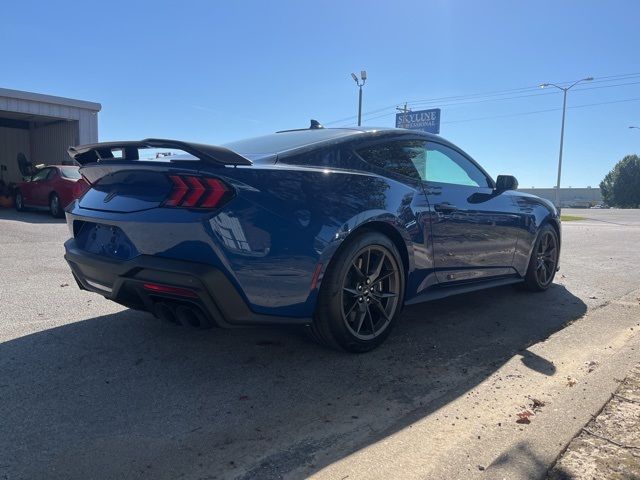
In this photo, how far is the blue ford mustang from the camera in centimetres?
259

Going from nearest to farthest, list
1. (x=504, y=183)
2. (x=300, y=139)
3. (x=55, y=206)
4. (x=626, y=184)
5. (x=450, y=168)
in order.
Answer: (x=300, y=139) < (x=450, y=168) < (x=504, y=183) < (x=55, y=206) < (x=626, y=184)

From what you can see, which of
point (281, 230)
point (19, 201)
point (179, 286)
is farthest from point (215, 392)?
point (19, 201)

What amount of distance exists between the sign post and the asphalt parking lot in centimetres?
3182

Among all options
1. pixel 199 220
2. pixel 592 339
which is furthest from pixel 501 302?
pixel 199 220

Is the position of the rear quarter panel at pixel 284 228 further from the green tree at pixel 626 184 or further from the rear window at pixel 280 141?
the green tree at pixel 626 184

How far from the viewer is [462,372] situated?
3.15m

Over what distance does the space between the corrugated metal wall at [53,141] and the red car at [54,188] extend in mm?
4111

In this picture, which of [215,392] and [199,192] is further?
[215,392]

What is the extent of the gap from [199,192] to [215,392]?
1109 millimetres

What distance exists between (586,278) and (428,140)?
3.61 metres

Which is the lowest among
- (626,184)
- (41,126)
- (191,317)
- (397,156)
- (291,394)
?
(291,394)

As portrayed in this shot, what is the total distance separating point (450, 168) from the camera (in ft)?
13.9

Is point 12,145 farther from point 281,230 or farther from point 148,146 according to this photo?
point 281,230

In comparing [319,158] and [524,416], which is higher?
[319,158]
